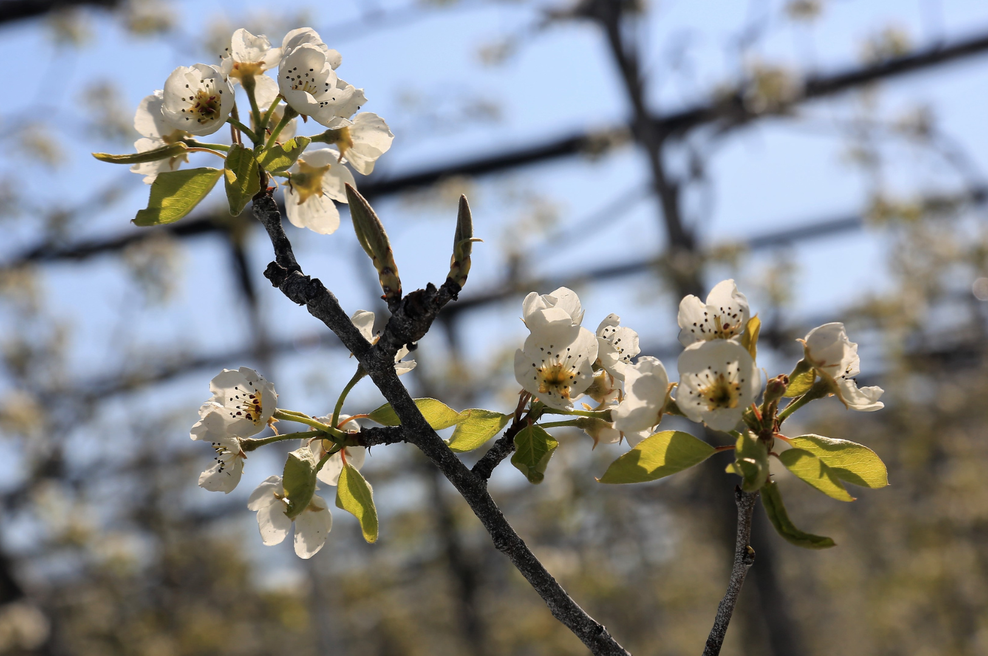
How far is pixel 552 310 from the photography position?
1.66ft

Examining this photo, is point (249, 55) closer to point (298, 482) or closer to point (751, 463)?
point (298, 482)

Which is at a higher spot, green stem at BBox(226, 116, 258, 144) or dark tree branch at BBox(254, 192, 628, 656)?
green stem at BBox(226, 116, 258, 144)

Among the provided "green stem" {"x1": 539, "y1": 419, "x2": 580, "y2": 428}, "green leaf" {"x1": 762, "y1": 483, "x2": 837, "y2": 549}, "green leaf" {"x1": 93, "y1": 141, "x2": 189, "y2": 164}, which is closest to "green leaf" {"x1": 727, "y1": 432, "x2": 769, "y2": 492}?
"green leaf" {"x1": 762, "y1": 483, "x2": 837, "y2": 549}

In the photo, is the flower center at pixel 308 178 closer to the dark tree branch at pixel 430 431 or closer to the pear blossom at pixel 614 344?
the dark tree branch at pixel 430 431

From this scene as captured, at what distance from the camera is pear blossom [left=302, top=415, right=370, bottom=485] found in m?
0.54

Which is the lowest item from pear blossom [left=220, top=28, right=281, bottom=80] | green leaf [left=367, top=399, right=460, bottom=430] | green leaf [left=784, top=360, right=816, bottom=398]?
green leaf [left=784, top=360, right=816, bottom=398]

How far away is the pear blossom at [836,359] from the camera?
→ 0.50 m

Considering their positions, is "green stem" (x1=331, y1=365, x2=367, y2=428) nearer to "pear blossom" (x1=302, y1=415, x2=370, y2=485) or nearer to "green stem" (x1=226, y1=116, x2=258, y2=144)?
"pear blossom" (x1=302, y1=415, x2=370, y2=485)

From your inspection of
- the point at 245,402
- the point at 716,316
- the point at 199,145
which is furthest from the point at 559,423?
the point at 199,145

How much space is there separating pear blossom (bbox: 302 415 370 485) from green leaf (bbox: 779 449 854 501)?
30 cm

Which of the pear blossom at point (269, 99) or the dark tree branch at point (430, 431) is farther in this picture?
the pear blossom at point (269, 99)

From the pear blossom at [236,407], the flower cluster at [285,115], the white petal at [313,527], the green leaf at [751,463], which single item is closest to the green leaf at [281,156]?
the flower cluster at [285,115]

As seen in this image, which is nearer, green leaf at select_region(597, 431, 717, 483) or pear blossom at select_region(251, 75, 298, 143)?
green leaf at select_region(597, 431, 717, 483)

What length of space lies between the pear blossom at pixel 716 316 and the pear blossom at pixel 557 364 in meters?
0.07
